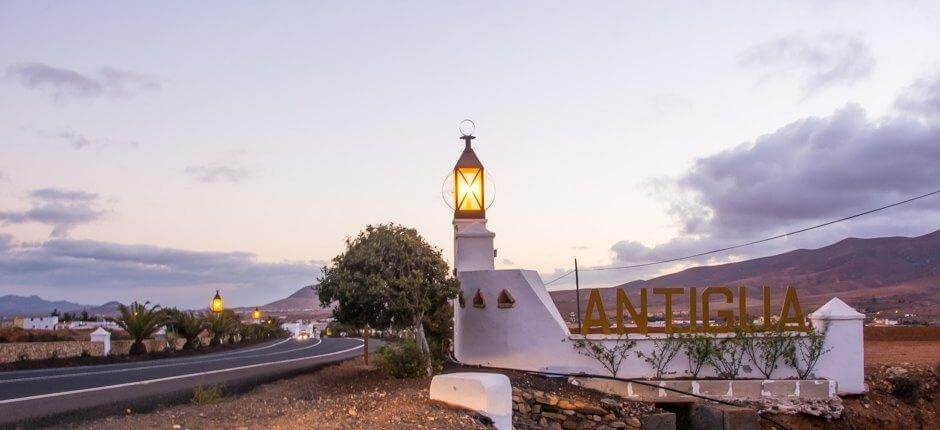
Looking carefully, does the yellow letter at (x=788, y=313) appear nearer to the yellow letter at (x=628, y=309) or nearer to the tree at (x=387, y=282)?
the yellow letter at (x=628, y=309)

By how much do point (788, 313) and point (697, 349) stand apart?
2.74m

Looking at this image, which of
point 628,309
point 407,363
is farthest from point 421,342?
point 628,309

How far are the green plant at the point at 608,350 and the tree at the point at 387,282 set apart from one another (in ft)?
11.8

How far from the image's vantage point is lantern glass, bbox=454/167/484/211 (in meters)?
24.7

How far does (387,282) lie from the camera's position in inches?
760

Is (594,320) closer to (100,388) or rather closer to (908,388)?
(908,388)

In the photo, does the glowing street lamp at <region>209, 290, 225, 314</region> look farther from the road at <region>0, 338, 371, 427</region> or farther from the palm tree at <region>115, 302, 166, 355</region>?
the road at <region>0, 338, 371, 427</region>

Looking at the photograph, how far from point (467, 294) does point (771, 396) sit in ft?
26.6

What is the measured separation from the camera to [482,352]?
2202 cm

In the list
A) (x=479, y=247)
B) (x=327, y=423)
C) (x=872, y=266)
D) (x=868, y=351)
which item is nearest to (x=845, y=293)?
(x=872, y=266)

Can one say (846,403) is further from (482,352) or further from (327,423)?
(327,423)

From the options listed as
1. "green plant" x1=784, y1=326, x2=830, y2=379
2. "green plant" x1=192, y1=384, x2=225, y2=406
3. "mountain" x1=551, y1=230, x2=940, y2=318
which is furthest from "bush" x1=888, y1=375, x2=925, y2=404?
"mountain" x1=551, y1=230, x2=940, y2=318

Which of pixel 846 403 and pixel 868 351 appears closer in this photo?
pixel 846 403

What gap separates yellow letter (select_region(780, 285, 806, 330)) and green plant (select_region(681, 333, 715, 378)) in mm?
2002
